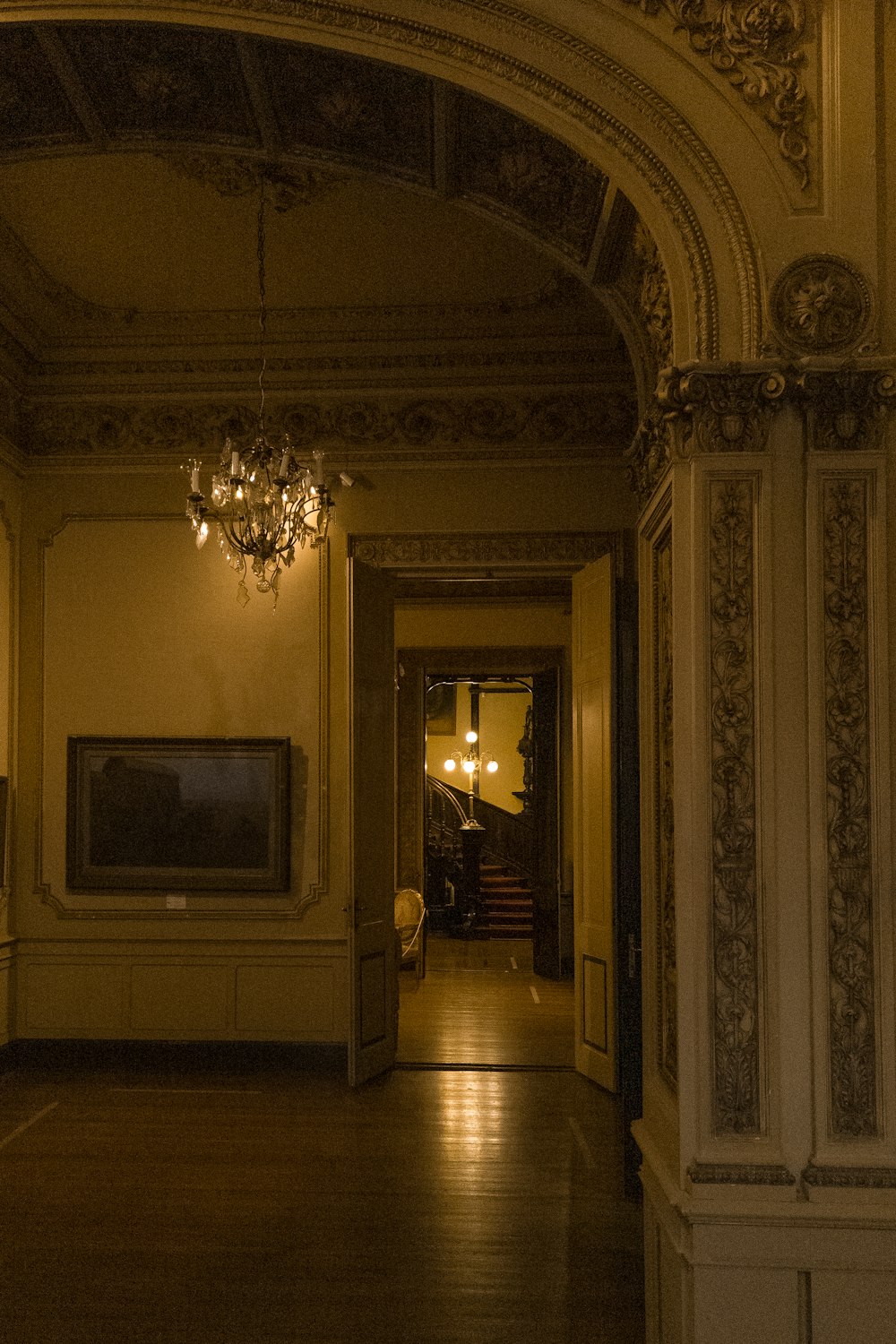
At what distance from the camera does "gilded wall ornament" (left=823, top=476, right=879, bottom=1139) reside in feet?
9.30

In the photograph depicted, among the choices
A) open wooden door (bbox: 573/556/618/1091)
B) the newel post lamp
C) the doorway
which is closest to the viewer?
open wooden door (bbox: 573/556/618/1091)

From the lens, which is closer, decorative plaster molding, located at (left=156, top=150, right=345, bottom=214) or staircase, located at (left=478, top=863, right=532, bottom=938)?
decorative plaster molding, located at (left=156, top=150, right=345, bottom=214)

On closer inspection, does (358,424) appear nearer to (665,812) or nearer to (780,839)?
(665,812)

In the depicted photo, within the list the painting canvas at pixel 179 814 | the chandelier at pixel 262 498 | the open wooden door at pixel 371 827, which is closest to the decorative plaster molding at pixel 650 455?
the chandelier at pixel 262 498

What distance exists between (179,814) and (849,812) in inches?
187

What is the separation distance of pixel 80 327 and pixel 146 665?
6.73 ft

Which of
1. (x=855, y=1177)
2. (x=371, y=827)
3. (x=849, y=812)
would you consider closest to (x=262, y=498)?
(x=371, y=827)

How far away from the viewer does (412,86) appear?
3.35 meters

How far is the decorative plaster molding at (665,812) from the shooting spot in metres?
3.24

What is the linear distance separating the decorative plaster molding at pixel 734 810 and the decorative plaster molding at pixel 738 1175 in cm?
8

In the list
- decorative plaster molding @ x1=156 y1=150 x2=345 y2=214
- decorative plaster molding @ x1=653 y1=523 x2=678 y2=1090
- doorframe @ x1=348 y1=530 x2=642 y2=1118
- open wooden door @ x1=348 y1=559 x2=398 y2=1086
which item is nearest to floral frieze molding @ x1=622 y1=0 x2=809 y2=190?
decorative plaster molding @ x1=653 y1=523 x2=678 y2=1090

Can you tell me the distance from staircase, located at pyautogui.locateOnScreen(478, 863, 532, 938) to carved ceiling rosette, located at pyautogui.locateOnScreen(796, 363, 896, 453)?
11.2 meters

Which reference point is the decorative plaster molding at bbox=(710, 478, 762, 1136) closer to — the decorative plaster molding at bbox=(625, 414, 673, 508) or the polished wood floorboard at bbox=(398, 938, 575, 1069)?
the decorative plaster molding at bbox=(625, 414, 673, 508)

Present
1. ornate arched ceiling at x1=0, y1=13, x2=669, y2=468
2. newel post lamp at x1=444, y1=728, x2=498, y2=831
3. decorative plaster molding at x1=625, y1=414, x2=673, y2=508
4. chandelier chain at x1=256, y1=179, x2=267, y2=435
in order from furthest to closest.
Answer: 1. newel post lamp at x1=444, y1=728, x2=498, y2=831
2. chandelier chain at x1=256, y1=179, x2=267, y2=435
3. ornate arched ceiling at x1=0, y1=13, x2=669, y2=468
4. decorative plaster molding at x1=625, y1=414, x2=673, y2=508
